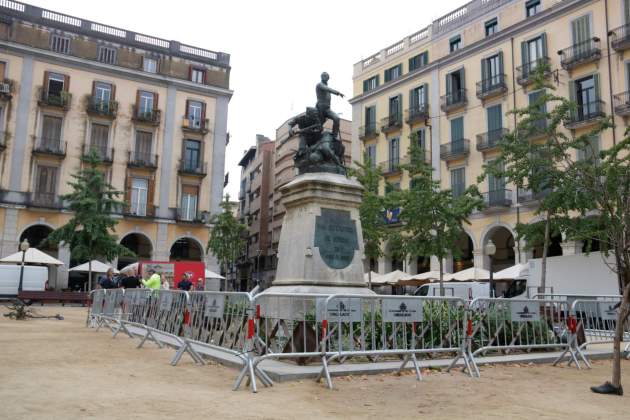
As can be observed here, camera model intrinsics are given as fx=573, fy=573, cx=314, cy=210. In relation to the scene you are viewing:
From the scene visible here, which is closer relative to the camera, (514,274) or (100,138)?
(514,274)

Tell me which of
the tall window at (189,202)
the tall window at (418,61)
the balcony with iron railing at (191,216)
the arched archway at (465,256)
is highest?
the tall window at (418,61)

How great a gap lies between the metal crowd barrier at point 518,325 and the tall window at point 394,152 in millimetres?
28417

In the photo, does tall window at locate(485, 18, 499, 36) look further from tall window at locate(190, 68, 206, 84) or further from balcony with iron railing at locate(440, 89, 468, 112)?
tall window at locate(190, 68, 206, 84)

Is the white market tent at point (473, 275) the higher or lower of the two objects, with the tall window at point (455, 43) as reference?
lower

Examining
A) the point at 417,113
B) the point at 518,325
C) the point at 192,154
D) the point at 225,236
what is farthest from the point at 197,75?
the point at 518,325

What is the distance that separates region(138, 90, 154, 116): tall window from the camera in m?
39.2

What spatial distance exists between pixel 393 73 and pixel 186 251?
64.5 ft

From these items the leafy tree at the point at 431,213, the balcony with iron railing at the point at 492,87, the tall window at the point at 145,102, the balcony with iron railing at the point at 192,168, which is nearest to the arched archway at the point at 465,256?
the balcony with iron railing at the point at 492,87

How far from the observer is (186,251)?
40.9 meters

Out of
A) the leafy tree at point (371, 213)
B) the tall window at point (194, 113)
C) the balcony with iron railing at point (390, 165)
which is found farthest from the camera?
the tall window at point (194, 113)

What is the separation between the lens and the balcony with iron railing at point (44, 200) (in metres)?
35.0

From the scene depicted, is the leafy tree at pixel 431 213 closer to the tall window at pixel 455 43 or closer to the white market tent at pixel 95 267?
the tall window at pixel 455 43

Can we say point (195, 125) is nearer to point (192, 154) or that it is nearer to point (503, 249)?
point (192, 154)

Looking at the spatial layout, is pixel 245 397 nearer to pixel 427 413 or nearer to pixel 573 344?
pixel 427 413
